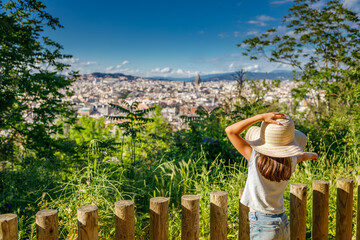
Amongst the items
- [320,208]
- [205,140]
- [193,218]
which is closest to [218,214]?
[193,218]

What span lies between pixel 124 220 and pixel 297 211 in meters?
1.24

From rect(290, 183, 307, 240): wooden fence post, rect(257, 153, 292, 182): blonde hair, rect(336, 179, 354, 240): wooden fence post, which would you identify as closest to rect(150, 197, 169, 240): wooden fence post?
rect(257, 153, 292, 182): blonde hair

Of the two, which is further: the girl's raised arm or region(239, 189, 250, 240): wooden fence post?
region(239, 189, 250, 240): wooden fence post

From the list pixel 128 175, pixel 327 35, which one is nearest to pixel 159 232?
pixel 128 175

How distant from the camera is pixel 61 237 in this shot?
2064mm

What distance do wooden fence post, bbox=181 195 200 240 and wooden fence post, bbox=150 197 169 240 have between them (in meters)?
0.12

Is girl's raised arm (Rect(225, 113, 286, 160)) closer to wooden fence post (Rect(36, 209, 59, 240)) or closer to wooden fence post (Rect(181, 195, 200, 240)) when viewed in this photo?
wooden fence post (Rect(181, 195, 200, 240))

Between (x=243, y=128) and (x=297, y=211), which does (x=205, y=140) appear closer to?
(x=297, y=211)

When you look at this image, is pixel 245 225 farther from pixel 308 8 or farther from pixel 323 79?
pixel 308 8

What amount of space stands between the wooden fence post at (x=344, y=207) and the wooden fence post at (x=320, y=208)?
5.9 inches

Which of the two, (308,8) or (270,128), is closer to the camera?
(270,128)

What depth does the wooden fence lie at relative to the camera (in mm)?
1504

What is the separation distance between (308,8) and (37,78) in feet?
26.1

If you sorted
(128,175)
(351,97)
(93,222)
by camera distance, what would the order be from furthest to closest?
(351,97), (128,175), (93,222)
